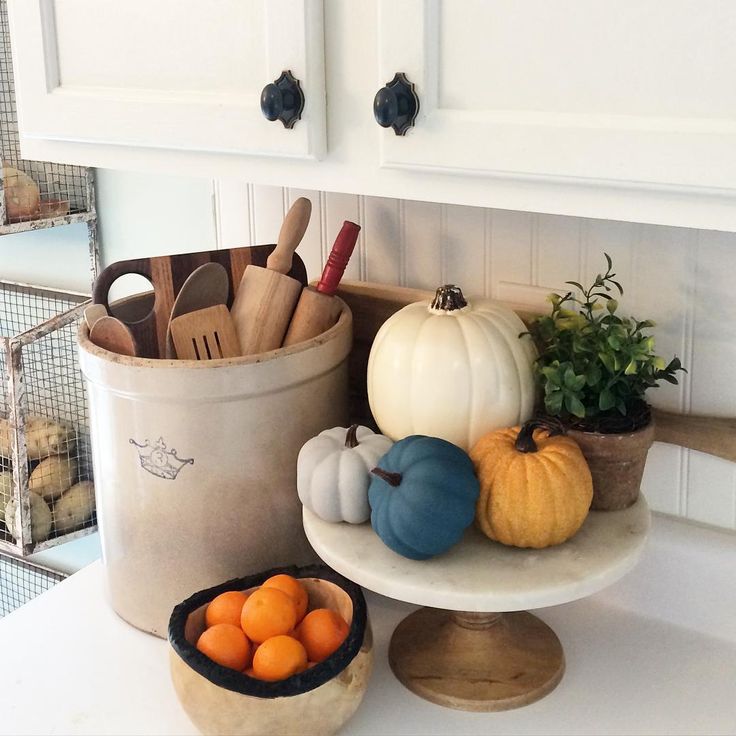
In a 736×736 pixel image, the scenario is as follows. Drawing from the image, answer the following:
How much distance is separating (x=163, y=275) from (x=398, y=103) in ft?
1.44

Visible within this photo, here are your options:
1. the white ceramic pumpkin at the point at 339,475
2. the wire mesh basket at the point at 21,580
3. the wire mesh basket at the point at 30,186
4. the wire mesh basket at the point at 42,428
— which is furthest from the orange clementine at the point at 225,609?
the wire mesh basket at the point at 21,580

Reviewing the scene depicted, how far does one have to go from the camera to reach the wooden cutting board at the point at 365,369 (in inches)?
38.6

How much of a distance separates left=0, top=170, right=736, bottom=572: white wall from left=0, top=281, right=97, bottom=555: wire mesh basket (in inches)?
15.9

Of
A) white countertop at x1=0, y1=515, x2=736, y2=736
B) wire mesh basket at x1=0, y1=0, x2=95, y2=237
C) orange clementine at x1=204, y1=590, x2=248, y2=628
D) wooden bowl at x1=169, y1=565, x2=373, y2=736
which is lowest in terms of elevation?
white countertop at x1=0, y1=515, x2=736, y2=736

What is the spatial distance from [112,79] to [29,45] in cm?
12

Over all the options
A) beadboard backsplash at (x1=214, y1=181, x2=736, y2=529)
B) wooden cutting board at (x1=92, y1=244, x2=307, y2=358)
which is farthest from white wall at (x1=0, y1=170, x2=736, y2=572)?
wooden cutting board at (x1=92, y1=244, x2=307, y2=358)

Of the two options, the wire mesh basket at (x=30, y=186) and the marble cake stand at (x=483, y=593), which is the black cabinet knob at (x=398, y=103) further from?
the wire mesh basket at (x=30, y=186)

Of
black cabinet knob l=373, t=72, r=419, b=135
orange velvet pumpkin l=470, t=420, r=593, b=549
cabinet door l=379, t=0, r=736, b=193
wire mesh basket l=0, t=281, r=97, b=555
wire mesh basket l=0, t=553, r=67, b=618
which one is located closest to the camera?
cabinet door l=379, t=0, r=736, b=193

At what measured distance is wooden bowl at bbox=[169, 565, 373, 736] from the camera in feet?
2.63

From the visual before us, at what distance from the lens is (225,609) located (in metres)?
0.89

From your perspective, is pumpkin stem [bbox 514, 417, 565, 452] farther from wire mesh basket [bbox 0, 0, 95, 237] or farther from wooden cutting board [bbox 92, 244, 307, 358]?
wire mesh basket [bbox 0, 0, 95, 237]

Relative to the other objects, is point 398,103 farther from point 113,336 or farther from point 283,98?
point 113,336

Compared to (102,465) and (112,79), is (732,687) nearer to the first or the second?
(102,465)

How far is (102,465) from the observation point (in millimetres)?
1025
